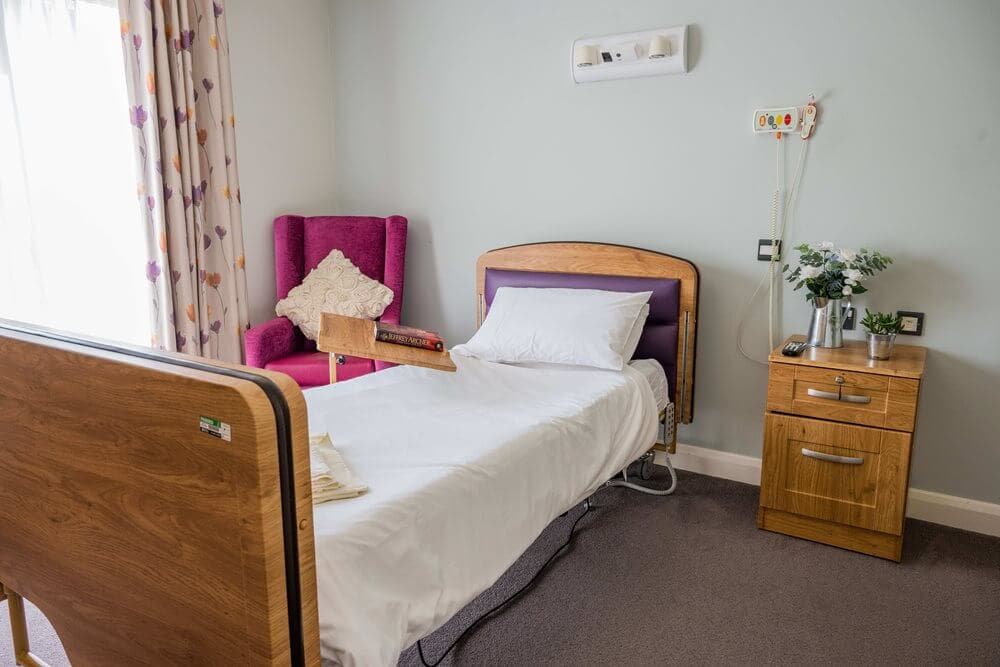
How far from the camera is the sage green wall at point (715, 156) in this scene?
97.3 inches

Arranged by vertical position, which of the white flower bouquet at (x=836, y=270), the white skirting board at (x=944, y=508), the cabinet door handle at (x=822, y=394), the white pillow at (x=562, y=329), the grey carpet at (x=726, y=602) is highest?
the white flower bouquet at (x=836, y=270)

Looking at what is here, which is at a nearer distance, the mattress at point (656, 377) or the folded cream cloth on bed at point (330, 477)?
the folded cream cloth on bed at point (330, 477)

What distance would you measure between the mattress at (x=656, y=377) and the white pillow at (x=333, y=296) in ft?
4.44

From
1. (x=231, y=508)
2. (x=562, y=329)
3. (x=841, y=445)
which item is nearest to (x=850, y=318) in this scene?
(x=841, y=445)

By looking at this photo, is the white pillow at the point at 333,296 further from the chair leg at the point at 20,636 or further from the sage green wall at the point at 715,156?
the chair leg at the point at 20,636

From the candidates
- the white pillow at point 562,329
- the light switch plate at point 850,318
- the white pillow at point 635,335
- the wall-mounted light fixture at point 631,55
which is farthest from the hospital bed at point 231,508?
the wall-mounted light fixture at point 631,55

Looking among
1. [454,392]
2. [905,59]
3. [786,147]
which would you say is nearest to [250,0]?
[454,392]

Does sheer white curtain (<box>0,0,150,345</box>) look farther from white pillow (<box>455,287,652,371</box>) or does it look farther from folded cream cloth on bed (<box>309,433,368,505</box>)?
folded cream cloth on bed (<box>309,433,368,505</box>)

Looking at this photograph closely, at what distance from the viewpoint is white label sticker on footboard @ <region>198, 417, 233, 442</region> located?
0.97m

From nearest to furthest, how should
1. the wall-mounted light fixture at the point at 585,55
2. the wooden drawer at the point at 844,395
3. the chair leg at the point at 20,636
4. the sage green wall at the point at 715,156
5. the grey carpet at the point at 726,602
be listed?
1. the chair leg at the point at 20,636
2. the grey carpet at the point at 726,602
3. the wooden drawer at the point at 844,395
4. the sage green wall at the point at 715,156
5. the wall-mounted light fixture at the point at 585,55

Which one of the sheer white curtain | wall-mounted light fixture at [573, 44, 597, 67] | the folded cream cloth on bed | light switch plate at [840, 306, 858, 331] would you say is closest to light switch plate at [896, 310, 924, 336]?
light switch plate at [840, 306, 858, 331]

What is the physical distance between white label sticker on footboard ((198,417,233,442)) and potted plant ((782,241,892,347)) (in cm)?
221

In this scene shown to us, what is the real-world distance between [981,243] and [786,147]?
2.53ft

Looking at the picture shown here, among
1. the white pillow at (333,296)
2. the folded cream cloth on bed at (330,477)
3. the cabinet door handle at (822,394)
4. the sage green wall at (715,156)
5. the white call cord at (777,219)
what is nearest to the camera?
the folded cream cloth on bed at (330,477)
